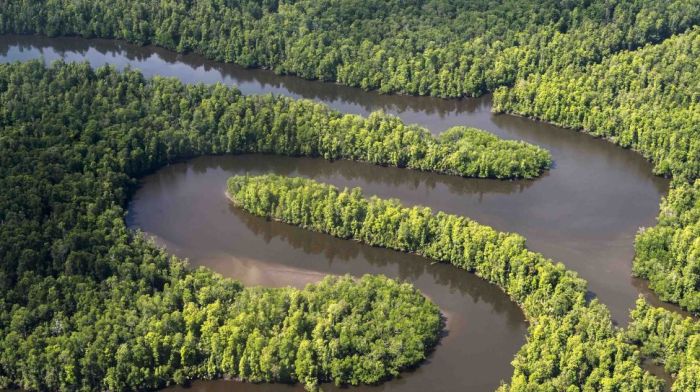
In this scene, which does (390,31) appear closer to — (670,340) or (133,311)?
(133,311)

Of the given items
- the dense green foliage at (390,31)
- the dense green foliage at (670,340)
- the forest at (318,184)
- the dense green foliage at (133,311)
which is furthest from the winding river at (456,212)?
the dense green foliage at (390,31)

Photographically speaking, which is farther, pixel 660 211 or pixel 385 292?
pixel 660 211

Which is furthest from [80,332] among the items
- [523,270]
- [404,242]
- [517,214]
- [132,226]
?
[517,214]

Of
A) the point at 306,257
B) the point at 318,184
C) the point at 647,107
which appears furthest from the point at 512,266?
the point at 647,107

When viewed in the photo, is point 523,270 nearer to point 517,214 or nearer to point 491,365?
point 491,365

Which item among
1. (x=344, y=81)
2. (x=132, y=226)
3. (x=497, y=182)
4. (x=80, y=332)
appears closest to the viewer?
(x=80, y=332)

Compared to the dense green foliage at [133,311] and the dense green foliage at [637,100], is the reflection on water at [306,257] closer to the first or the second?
the dense green foliage at [133,311]

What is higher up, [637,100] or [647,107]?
[637,100]
